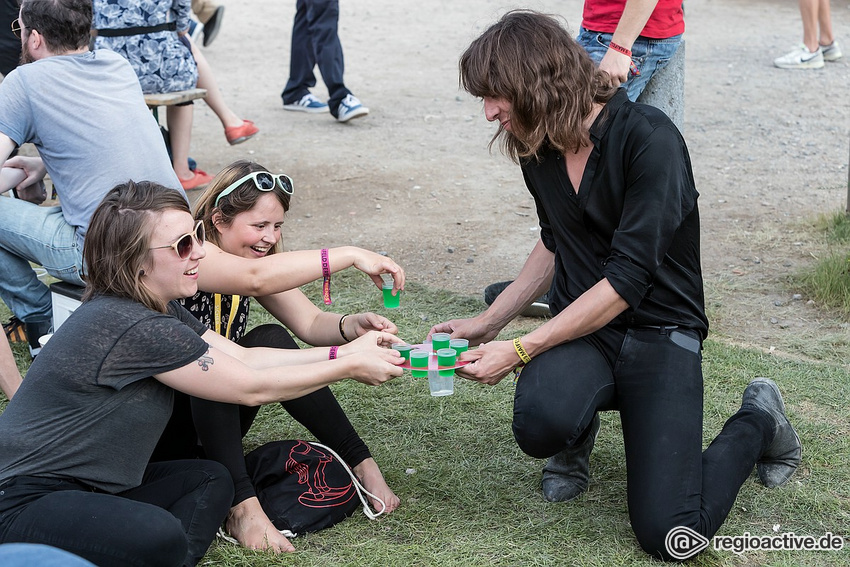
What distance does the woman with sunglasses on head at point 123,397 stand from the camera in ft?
7.90

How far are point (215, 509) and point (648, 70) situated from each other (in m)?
2.60

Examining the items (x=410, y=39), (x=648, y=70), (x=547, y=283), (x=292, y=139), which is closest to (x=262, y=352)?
(x=547, y=283)

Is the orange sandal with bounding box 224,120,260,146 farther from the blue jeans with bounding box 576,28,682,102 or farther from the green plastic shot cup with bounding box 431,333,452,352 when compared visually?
the green plastic shot cup with bounding box 431,333,452,352

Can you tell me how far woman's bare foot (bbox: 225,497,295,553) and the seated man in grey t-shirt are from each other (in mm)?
1455

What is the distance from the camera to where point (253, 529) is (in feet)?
9.30

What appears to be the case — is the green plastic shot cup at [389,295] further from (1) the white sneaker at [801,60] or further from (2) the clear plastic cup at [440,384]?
(1) the white sneaker at [801,60]

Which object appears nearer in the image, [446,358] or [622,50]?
[446,358]

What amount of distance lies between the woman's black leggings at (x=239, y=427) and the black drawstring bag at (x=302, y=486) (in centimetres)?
7

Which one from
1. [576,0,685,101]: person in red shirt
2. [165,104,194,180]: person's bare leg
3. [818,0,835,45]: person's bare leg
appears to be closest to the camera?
[576,0,685,101]: person in red shirt

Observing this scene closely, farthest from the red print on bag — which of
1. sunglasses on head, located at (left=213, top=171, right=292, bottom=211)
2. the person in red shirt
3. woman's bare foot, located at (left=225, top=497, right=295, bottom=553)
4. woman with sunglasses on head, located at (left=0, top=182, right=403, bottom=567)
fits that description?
the person in red shirt

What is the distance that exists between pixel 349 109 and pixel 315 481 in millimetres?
5392

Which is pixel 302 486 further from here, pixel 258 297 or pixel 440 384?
pixel 258 297

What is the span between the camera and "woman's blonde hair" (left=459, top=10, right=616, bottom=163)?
9.18 feet

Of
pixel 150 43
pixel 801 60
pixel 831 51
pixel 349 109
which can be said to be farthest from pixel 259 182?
pixel 831 51
